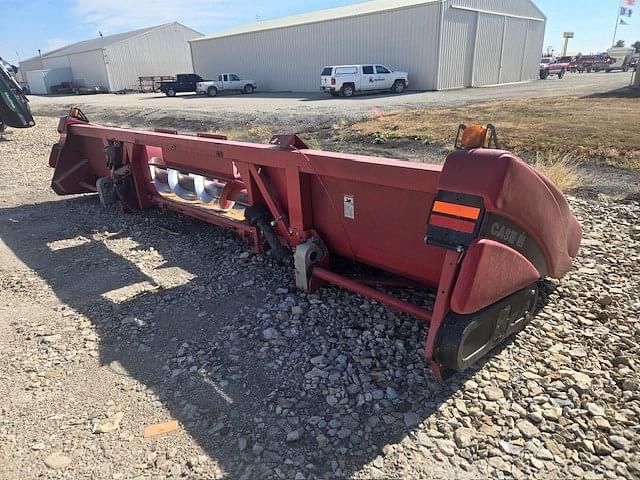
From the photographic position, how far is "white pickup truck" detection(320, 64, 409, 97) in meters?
24.8

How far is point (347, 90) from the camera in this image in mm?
25172

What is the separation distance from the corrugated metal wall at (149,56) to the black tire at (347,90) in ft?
95.2

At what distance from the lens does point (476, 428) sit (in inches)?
87.4

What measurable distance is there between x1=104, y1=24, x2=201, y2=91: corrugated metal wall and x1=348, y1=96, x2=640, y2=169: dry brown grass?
3928 centimetres

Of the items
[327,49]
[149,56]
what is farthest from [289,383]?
[149,56]

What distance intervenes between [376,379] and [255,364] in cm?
71

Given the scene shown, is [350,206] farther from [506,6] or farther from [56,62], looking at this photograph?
[56,62]

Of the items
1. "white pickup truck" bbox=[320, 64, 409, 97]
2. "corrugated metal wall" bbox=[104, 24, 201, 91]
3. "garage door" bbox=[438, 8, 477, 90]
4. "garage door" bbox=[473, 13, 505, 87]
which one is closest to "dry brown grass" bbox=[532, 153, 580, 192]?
"white pickup truck" bbox=[320, 64, 409, 97]

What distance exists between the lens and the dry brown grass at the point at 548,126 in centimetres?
811

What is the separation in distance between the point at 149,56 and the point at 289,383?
5163 centimetres

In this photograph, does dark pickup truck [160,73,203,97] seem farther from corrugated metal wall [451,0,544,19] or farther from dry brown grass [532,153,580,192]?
dry brown grass [532,153,580,192]

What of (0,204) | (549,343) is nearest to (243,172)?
(549,343)

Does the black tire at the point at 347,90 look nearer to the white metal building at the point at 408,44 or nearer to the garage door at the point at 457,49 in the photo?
the white metal building at the point at 408,44

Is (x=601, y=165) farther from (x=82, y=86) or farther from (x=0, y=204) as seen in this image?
(x=82, y=86)
